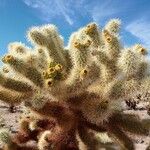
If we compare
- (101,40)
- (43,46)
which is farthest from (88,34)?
(43,46)

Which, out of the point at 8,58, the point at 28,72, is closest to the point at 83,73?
the point at 28,72

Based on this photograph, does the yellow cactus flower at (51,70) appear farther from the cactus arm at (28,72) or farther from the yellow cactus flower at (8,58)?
the yellow cactus flower at (8,58)

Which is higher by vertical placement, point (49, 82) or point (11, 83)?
point (11, 83)

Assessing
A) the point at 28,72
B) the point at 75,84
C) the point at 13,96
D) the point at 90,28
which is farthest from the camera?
the point at 90,28

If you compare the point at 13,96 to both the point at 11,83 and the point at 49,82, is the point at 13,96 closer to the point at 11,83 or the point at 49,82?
the point at 11,83

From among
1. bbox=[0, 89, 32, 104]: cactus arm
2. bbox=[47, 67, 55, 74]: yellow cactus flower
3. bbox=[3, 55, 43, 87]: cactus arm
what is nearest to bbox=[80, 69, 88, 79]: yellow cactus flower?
bbox=[47, 67, 55, 74]: yellow cactus flower

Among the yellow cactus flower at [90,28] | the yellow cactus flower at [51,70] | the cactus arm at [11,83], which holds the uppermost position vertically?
the yellow cactus flower at [90,28]

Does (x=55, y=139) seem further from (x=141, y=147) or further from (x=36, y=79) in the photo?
(x=141, y=147)

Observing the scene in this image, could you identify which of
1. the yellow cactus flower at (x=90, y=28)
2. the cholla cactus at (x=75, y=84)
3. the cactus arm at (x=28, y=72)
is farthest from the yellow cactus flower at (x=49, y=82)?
the yellow cactus flower at (x=90, y=28)
